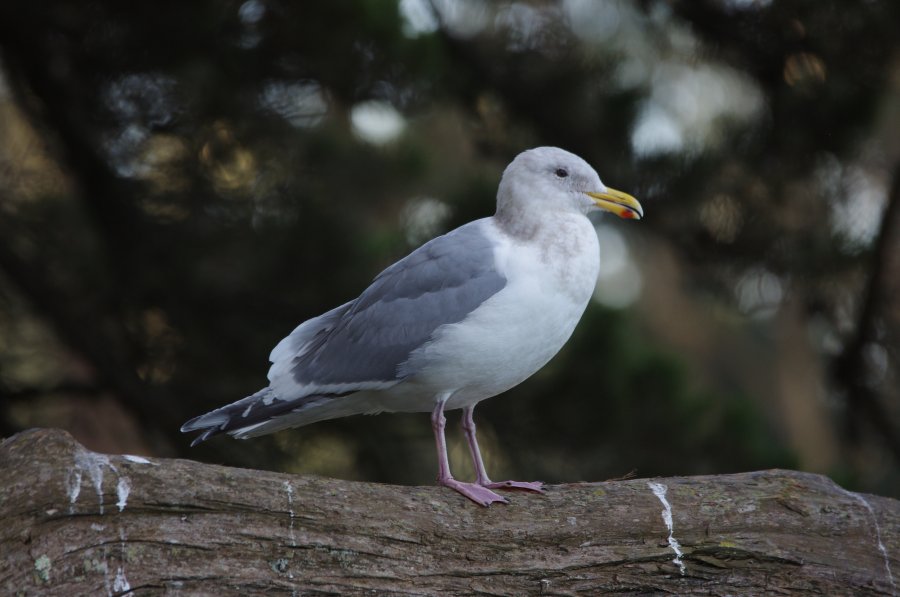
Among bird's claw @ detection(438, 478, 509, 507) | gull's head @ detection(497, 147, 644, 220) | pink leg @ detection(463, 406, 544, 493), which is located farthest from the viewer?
gull's head @ detection(497, 147, 644, 220)

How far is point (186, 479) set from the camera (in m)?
2.77

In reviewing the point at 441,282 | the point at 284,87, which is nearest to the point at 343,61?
the point at 284,87

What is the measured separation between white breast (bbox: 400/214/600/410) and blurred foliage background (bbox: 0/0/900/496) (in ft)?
5.62

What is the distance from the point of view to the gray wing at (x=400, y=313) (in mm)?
3268

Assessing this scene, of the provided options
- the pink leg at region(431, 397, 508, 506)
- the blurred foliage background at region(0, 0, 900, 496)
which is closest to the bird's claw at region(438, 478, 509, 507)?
the pink leg at region(431, 397, 508, 506)

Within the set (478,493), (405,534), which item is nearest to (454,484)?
(478,493)

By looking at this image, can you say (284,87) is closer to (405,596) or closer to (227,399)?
(227,399)

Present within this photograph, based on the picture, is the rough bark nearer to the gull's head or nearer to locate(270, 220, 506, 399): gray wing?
locate(270, 220, 506, 399): gray wing

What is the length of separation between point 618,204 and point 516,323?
597 millimetres

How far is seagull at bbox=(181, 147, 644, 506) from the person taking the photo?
3.22 m

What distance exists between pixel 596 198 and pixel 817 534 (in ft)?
3.76

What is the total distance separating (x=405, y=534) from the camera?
2906 millimetres

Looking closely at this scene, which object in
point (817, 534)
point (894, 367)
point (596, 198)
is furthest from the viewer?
point (894, 367)

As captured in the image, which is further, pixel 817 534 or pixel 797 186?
pixel 797 186
